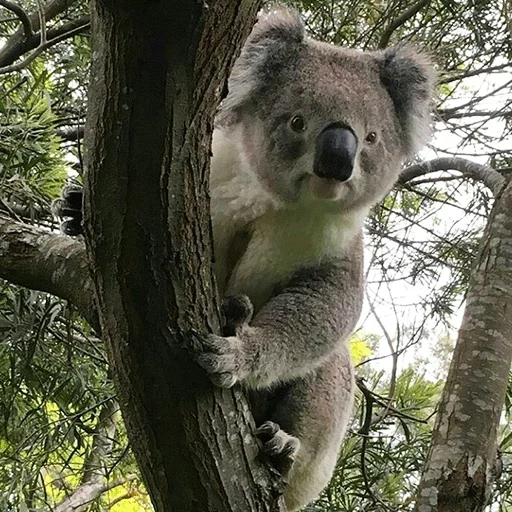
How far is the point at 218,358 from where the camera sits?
130 cm

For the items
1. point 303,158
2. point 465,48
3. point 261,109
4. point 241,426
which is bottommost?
point 241,426

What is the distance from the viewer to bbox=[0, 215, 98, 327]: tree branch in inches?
67.2

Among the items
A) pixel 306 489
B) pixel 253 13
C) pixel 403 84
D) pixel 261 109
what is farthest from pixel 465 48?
pixel 253 13

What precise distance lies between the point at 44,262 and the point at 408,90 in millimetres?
945

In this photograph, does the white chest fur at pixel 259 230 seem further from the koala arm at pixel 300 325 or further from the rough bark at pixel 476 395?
the rough bark at pixel 476 395

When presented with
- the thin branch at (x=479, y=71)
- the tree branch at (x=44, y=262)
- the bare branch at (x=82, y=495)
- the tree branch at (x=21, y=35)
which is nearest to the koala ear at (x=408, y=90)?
the tree branch at (x=44, y=262)

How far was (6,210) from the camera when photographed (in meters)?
2.02

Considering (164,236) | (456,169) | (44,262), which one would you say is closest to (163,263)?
(164,236)

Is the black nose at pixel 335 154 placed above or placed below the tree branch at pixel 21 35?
below

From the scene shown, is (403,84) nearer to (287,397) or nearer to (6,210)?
(287,397)

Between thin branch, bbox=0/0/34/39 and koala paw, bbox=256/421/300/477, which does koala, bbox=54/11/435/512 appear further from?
thin branch, bbox=0/0/34/39

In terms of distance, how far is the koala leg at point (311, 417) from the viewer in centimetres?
182

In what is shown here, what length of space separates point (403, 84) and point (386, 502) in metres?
1.38

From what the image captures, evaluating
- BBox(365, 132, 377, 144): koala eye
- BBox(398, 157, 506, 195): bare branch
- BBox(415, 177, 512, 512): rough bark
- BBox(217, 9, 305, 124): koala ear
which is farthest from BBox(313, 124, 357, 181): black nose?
BBox(398, 157, 506, 195): bare branch
